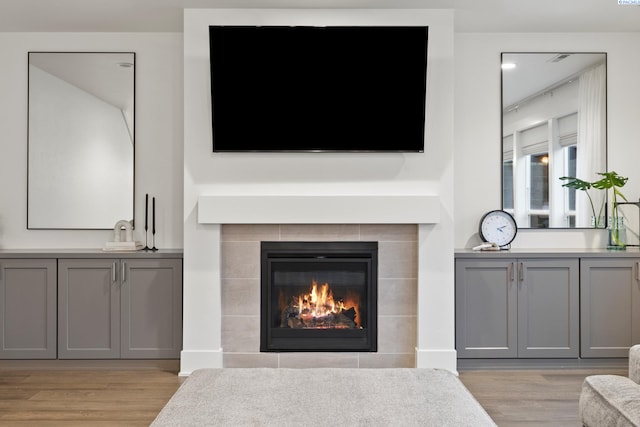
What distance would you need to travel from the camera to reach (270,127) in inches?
146

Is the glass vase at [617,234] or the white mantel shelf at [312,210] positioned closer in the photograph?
the white mantel shelf at [312,210]

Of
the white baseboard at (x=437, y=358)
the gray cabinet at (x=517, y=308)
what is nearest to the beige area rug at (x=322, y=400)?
the white baseboard at (x=437, y=358)

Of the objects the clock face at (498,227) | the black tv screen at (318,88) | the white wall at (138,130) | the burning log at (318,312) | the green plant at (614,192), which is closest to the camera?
the black tv screen at (318,88)

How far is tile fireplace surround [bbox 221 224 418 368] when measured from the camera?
3.79 meters

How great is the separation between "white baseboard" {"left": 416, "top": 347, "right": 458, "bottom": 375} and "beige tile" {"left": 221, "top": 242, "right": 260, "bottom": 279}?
4.26 feet

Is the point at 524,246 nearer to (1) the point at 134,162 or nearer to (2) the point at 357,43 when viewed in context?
(2) the point at 357,43

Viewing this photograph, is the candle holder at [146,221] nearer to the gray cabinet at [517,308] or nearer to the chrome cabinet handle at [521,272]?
the gray cabinet at [517,308]

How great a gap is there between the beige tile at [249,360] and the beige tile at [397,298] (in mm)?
832

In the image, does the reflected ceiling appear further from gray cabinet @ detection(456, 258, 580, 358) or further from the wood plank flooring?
the wood plank flooring

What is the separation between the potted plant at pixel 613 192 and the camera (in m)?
4.04

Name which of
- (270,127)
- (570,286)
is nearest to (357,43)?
(270,127)

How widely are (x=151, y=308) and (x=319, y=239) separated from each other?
1.32 meters

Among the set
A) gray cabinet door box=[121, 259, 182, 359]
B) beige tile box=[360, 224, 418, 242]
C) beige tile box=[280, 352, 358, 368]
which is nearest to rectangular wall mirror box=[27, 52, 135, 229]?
gray cabinet door box=[121, 259, 182, 359]

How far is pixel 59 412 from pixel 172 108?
2.34 metres
